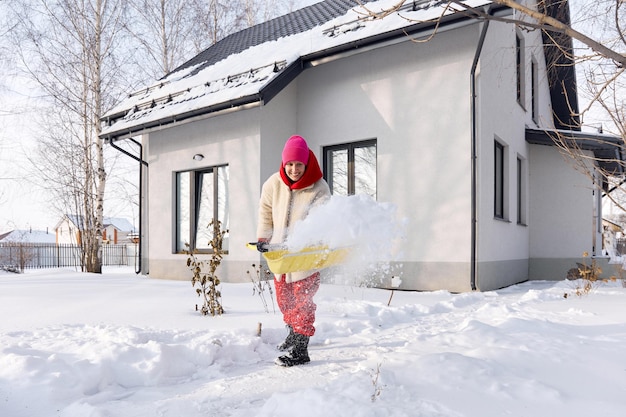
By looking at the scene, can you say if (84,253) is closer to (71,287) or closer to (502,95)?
(71,287)

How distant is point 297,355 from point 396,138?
5042 millimetres

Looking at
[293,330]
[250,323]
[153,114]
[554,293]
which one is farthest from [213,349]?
[153,114]

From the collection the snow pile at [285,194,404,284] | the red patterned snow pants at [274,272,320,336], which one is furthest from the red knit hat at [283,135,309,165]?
the red patterned snow pants at [274,272,320,336]

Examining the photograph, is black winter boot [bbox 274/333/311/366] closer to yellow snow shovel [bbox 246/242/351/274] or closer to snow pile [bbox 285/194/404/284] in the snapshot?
yellow snow shovel [bbox 246/242/351/274]

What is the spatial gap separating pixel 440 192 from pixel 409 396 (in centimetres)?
503

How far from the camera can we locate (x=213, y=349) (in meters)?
3.21

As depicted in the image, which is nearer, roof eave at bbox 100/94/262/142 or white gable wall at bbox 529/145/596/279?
roof eave at bbox 100/94/262/142

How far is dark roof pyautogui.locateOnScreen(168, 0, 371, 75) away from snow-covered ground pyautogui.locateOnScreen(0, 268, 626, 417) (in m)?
7.20

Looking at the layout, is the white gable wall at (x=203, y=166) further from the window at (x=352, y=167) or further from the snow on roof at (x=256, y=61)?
the window at (x=352, y=167)

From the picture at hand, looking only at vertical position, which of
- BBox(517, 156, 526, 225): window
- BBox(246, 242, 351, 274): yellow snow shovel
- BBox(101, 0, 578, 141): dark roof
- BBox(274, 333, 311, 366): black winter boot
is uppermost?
BBox(101, 0, 578, 141): dark roof

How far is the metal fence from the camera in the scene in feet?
65.0

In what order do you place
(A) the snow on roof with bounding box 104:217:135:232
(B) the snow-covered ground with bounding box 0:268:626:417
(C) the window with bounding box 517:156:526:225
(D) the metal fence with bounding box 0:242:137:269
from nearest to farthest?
(B) the snow-covered ground with bounding box 0:268:626:417
(C) the window with bounding box 517:156:526:225
(D) the metal fence with bounding box 0:242:137:269
(A) the snow on roof with bounding box 104:217:135:232

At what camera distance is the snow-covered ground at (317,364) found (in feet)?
7.51

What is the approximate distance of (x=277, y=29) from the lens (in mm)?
11367
